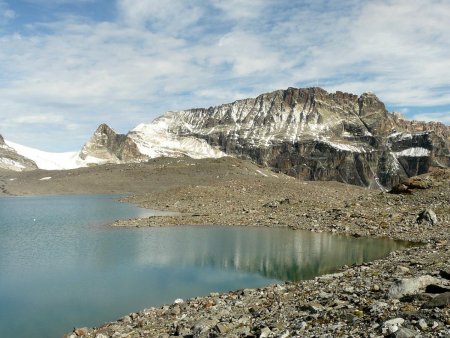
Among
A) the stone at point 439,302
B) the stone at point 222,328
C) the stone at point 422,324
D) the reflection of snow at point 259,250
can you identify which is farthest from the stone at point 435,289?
the reflection of snow at point 259,250

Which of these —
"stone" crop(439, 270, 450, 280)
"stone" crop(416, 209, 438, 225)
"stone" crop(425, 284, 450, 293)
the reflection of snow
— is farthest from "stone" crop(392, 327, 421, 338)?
"stone" crop(416, 209, 438, 225)

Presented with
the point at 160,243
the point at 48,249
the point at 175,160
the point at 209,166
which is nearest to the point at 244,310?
the point at 160,243

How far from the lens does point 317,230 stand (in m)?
45.1

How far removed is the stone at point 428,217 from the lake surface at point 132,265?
534cm

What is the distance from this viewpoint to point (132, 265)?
1223 inches

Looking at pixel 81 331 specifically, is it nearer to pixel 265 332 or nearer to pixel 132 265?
pixel 265 332

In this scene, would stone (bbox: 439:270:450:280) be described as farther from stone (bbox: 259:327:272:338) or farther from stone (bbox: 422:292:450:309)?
stone (bbox: 259:327:272:338)

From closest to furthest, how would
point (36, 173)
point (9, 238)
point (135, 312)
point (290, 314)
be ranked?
point (290, 314) < point (135, 312) < point (9, 238) < point (36, 173)

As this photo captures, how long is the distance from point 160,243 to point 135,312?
2032cm

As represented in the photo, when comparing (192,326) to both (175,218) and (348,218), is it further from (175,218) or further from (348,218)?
(175,218)

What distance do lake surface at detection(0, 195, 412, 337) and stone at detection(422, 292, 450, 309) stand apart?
1270 centimetres

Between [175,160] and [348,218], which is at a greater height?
[175,160]

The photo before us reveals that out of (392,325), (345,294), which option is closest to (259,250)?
(345,294)

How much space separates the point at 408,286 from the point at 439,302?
7.97ft
